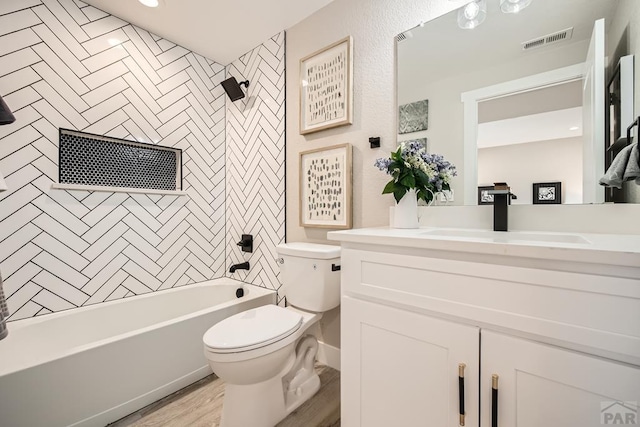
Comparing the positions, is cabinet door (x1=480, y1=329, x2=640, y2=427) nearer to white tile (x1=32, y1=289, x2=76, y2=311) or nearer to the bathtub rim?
the bathtub rim

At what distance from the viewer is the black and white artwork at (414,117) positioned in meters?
1.50

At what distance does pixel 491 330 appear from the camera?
2.65 feet

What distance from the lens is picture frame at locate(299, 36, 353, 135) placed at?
177cm

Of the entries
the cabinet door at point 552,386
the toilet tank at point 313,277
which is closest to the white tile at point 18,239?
the toilet tank at point 313,277

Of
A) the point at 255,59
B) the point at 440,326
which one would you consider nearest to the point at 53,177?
the point at 255,59

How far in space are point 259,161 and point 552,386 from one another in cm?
216

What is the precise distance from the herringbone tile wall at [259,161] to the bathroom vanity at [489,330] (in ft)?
4.01

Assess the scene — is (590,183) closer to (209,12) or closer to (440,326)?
(440,326)

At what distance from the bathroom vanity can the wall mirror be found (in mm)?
330

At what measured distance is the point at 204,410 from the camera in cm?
148

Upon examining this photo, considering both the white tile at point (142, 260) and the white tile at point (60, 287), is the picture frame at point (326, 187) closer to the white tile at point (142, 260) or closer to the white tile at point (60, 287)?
the white tile at point (142, 260)

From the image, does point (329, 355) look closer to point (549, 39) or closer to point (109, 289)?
point (109, 289)

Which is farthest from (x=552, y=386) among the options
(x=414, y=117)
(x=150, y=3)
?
(x=150, y=3)

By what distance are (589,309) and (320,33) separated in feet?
6.74
